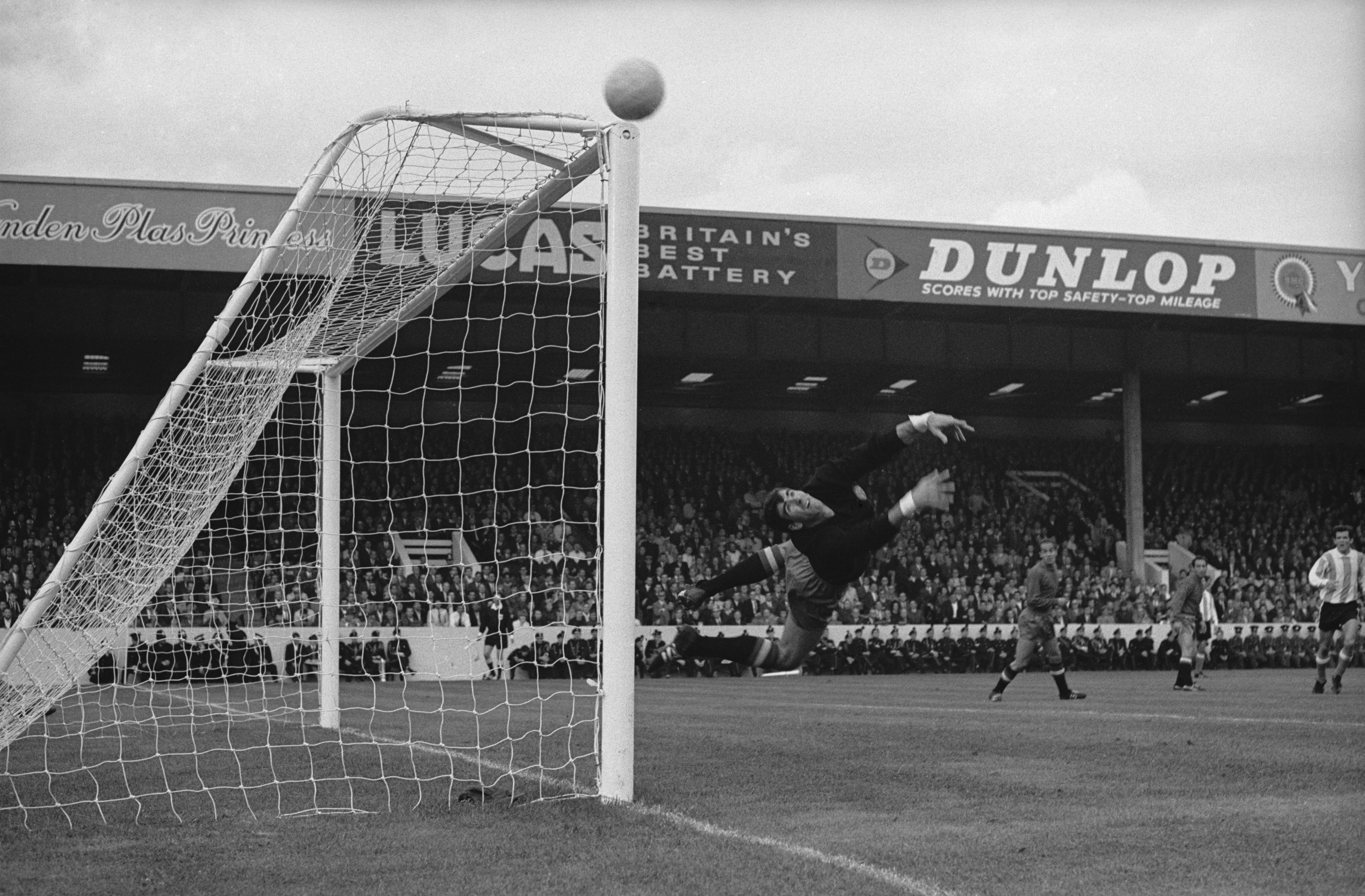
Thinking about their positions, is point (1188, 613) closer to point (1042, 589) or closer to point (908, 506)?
point (1042, 589)

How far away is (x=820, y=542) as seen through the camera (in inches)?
305

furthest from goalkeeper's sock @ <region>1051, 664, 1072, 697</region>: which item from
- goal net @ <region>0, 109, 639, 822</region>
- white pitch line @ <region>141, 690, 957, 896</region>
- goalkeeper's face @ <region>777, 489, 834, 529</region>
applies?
goalkeeper's face @ <region>777, 489, 834, 529</region>

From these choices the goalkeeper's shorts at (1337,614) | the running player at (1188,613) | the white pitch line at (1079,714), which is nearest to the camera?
the white pitch line at (1079,714)

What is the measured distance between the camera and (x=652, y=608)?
29.3 metres

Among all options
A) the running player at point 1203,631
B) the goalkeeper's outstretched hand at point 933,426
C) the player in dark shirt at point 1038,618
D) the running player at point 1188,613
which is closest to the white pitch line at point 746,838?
the goalkeeper's outstretched hand at point 933,426

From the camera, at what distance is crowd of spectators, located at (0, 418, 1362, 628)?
26141 mm

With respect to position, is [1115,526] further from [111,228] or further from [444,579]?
[111,228]

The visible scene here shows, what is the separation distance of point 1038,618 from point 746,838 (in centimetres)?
1047

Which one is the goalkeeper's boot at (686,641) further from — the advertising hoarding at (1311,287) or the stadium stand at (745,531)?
the advertising hoarding at (1311,287)

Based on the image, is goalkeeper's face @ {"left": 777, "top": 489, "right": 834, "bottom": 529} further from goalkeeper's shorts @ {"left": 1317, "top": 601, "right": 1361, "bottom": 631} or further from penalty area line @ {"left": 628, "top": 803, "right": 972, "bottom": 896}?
goalkeeper's shorts @ {"left": 1317, "top": 601, "right": 1361, "bottom": 631}

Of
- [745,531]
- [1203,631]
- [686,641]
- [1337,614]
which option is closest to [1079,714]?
[1337,614]

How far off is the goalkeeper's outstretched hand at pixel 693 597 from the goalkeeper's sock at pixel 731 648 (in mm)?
242

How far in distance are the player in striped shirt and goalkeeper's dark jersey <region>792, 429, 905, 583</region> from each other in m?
10.1

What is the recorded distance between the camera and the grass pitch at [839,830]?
5.71 meters
